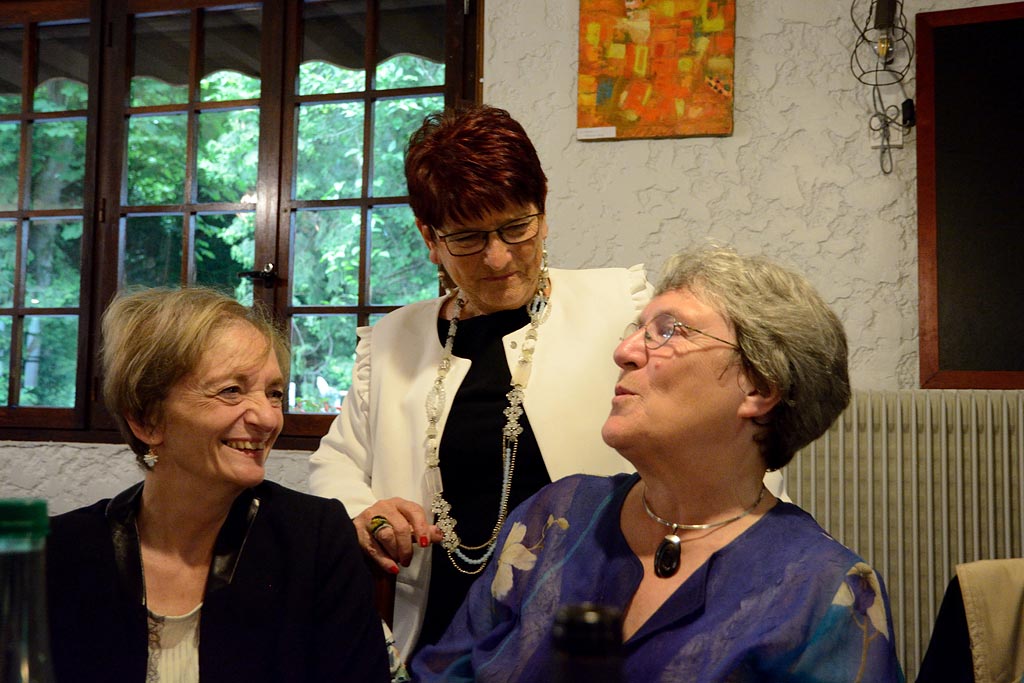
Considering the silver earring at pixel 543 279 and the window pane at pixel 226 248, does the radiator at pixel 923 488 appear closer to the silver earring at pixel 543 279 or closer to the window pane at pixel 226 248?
the silver earring at pixel 543 279

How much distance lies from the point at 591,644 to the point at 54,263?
4460 millimetres

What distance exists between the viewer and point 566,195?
11.9 feet

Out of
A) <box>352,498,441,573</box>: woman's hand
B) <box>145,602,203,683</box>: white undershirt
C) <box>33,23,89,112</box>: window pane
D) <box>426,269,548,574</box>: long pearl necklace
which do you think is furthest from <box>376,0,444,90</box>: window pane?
<box>145,602,203,683</box>: white undershirt

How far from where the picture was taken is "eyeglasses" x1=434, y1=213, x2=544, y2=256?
193 cm

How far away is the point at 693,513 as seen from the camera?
139 centimetres

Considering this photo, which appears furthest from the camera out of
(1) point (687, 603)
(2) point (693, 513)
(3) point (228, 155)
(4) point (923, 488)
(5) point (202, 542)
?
(3) point (228, 155)

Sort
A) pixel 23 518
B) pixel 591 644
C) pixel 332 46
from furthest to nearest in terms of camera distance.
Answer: pixel 332 46, pixel 23 518, pixel 591 644

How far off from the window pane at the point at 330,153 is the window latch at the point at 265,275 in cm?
33

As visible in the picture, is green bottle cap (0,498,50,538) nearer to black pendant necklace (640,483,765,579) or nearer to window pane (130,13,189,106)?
black pendant necklace (640,483,765,579)

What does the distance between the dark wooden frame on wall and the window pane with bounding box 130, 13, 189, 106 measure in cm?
297

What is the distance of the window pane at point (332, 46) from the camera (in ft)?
13.3

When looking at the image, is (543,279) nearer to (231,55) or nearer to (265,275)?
(265,275)

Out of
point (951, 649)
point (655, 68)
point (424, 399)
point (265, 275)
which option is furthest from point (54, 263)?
point (951, 649)

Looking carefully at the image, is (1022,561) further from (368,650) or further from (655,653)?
(368,650)
